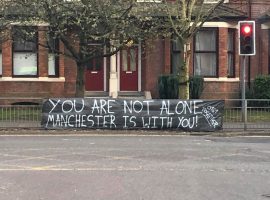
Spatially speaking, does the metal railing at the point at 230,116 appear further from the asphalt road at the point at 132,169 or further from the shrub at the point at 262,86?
the shrub at the point at 262,86

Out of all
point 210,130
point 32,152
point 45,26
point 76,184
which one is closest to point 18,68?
point 45,26

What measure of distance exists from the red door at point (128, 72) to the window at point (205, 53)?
116 inches

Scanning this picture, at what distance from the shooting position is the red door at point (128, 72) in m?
26.5

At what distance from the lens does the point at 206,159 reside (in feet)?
37.1

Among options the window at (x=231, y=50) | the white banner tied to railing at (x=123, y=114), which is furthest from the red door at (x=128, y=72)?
the white banner tied to railing at (x=123, y=114)

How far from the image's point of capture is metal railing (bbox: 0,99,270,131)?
17.8m

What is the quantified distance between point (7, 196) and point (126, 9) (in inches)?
493

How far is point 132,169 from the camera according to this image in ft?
32.3

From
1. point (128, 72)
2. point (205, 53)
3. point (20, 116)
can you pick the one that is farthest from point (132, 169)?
point (205, 53)

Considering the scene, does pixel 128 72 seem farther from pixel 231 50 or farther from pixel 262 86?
pixel 262 86

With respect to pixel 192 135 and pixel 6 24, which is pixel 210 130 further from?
pixel 6 24

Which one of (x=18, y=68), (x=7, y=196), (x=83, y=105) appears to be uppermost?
(x=18, y=68)

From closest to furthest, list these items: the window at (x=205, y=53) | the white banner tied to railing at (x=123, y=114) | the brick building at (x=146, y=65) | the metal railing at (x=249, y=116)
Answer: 1. the white banner tied to railing at (x=123, y=114)
2. the metal railing at (x=249, y=116)
3. the brick building at (x=146, y=65)
4. the window at (x=205, y=53)

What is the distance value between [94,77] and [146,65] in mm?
2607
